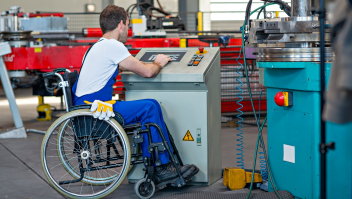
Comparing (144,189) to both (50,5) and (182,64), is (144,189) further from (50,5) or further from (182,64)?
(50,5)

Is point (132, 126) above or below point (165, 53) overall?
below

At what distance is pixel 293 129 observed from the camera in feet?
7.20

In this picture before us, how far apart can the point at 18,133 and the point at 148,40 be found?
207 cm

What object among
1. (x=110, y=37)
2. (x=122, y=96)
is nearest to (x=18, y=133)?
(x=122, y=96)

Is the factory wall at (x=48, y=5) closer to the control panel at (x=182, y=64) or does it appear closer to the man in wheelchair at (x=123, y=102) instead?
the control panel at (x=182, y=64)

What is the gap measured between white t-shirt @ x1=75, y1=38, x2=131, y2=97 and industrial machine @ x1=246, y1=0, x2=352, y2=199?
30.3 inches

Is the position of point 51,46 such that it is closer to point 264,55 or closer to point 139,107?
point 139,107

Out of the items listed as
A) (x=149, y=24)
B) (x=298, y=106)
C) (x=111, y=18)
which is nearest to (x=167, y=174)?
(x=298, y=106)

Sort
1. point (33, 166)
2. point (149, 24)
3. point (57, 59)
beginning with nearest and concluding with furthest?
point (33, 166) → point (57, 59) → point (149, 24)

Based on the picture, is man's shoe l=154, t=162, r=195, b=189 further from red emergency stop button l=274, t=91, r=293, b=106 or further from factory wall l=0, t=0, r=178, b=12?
factory wall l=0, t=0, r=178, b=12

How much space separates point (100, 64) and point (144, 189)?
79 centimetres

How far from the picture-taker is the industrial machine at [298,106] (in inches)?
79.2

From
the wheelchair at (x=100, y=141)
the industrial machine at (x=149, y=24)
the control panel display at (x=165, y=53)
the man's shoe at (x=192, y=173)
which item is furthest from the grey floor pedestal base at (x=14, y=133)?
the man's shoe at (x=192, y=173)

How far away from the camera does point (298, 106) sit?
2143mm
